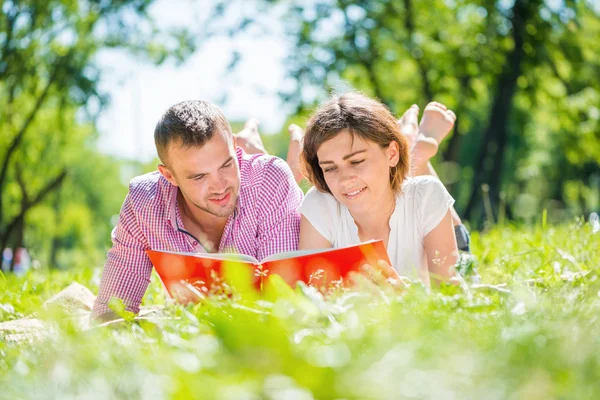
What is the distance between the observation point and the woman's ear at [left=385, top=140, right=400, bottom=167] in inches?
151

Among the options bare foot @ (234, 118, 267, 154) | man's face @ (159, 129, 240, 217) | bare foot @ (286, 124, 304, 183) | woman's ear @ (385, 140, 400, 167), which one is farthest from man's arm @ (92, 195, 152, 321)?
bare foot @ (286, 124, 304, 183)

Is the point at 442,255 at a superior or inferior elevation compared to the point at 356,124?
inferior

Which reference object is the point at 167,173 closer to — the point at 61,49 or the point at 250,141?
the point at 250,141

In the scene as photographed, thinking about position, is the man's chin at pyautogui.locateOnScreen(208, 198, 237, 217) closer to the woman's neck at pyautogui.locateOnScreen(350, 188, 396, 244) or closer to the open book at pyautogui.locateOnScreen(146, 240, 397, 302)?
the woman's neck at pyautogui.locateOnScreen(350, 188, 396, 244)

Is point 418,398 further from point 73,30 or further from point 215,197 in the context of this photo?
point 73,30

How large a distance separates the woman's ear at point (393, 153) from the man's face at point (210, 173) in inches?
34.4

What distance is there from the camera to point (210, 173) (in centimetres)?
356

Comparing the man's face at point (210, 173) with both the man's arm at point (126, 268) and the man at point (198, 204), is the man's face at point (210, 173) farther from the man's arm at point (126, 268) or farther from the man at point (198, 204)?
the man's arm at point (126, 268)

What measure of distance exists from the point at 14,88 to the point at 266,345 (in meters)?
15.3

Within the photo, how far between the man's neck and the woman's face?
75 cm

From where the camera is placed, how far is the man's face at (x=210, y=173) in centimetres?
356

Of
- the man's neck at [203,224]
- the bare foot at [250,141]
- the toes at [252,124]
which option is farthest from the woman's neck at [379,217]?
the toes at [252,124]

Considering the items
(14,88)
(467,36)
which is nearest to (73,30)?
(14,88)

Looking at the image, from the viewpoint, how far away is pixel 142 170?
42.2 m
